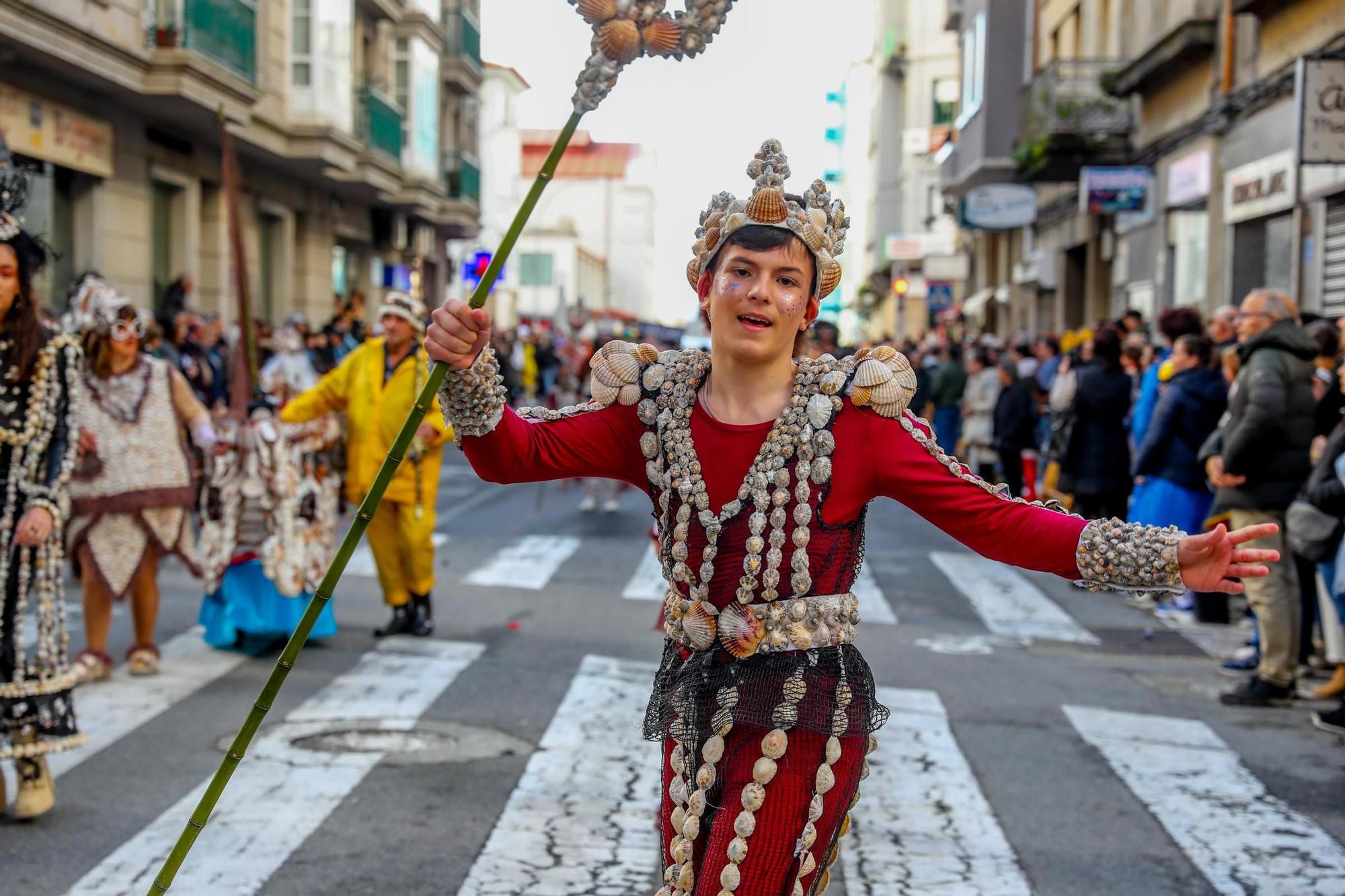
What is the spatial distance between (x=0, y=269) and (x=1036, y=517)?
365 centimetres

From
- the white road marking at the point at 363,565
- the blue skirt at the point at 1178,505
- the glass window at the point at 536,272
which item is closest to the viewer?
the blue skirt at the point at 1178,505

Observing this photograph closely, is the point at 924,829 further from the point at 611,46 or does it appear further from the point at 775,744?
the point at 611,46

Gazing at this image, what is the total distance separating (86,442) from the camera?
627 centimetres

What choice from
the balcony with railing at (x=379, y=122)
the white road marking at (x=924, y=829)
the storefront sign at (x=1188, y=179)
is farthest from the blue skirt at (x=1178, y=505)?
the balcony with railing at (x=379, y=122)

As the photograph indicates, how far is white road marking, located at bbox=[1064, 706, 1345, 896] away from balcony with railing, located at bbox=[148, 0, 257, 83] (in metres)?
15.2

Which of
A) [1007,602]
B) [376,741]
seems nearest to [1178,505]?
[1007,602]

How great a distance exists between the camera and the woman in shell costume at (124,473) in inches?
311

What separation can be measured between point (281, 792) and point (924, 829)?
93.9 inches

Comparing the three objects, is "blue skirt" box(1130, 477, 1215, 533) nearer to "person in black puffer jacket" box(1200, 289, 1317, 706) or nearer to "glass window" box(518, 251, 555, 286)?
"person in black puffer jacket" box(1200, 289, 1317, 706)

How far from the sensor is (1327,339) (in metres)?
9.27

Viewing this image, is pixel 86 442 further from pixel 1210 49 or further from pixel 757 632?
pixel 1210 49

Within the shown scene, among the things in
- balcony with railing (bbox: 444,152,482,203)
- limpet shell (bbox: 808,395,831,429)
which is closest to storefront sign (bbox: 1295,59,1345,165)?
limpet shell (bbox: 808,395,831,429)

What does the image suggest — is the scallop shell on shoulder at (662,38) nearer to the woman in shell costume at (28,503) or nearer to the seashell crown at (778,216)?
the seashell crown at (778,216)

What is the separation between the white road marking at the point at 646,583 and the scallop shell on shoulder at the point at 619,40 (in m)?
7.29
